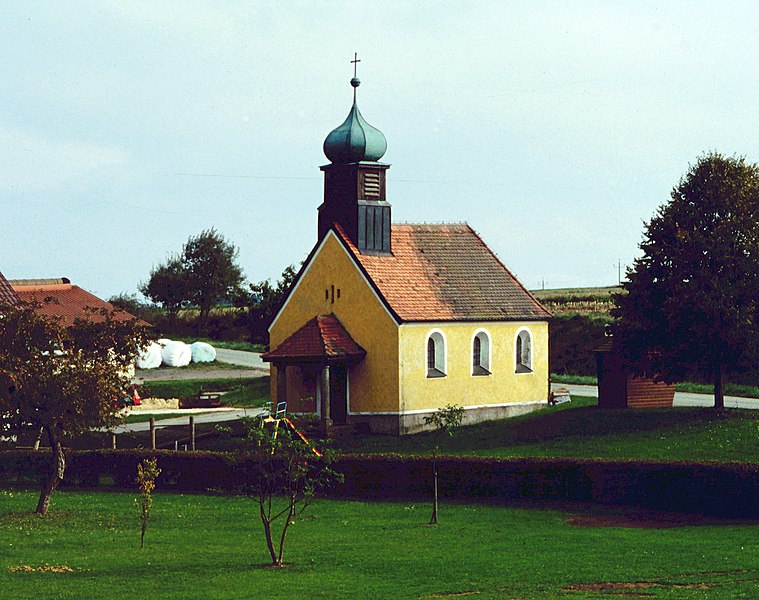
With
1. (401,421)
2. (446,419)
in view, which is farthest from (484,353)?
(446,419)

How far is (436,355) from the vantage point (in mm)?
52625

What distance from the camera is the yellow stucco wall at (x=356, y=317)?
51250mm

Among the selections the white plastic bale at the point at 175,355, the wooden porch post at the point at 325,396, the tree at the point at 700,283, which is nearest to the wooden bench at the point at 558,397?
the tree at the point at 700,283

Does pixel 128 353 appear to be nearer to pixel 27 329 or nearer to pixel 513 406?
pixel 27 329

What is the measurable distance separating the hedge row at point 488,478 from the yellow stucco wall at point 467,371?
11.6 m

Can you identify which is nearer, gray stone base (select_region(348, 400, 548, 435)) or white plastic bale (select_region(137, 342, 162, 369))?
gray stone base (select_region(348, 400, 548, 435))

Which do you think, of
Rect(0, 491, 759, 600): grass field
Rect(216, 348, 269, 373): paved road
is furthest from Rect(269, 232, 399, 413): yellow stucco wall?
Rect(216, 348, 269, 373): paved road

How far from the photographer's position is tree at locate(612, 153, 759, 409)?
4572cm

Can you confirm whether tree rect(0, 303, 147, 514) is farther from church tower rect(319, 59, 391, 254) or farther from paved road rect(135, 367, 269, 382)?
paved road rect(135, 367, 269, 382)

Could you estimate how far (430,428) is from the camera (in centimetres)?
5141

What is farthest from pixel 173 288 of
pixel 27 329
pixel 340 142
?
pixel 27 329

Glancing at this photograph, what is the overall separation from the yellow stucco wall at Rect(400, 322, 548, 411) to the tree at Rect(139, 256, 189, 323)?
232ft

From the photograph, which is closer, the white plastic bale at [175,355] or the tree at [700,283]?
the tree at [700,283]

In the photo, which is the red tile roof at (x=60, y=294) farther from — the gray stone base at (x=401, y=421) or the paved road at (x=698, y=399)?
the gray stone base at (x=401, y=421)
